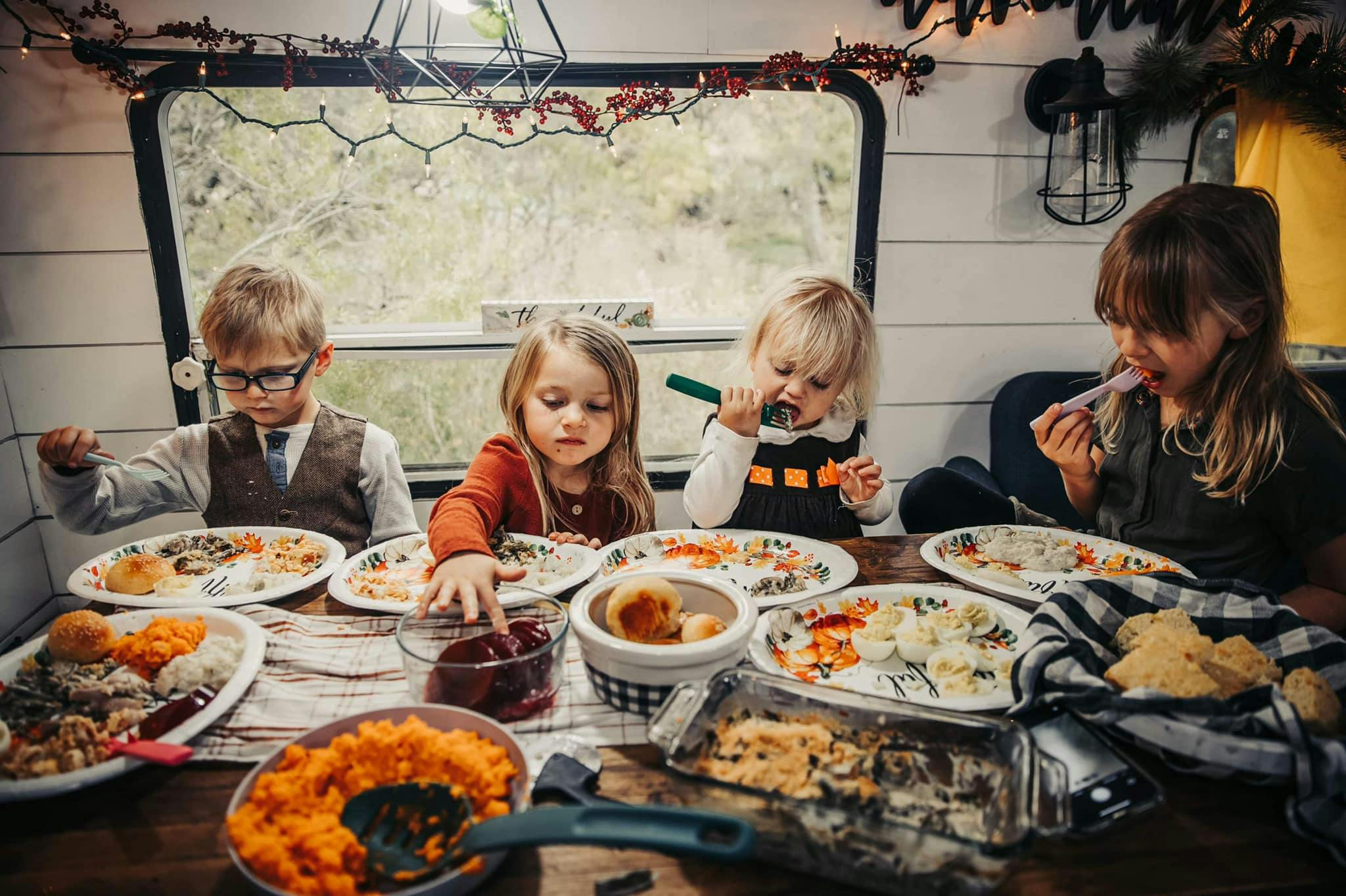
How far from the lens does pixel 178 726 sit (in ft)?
2.93

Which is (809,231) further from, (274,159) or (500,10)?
(274,159)

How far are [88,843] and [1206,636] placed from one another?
53.8 inches

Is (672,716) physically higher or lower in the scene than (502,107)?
lower

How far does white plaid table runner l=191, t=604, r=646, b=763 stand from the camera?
92 centimetres

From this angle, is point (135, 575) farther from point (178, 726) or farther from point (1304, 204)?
point (1304, 204)

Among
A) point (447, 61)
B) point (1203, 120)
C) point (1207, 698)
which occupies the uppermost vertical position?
point (447, 61)

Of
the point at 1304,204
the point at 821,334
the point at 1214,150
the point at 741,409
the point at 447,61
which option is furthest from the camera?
the point at 1214,150

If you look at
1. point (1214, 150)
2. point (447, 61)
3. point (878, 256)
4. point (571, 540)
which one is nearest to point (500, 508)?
point (571, 540)

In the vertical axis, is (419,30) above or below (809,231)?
above

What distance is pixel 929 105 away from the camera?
2635 mm

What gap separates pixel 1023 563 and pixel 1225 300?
649 mm

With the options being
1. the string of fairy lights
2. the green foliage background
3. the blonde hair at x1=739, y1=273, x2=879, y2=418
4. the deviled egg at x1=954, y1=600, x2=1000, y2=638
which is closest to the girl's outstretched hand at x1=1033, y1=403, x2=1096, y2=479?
the blonde hair at x1=739, y1=273, x2=879, y2=418

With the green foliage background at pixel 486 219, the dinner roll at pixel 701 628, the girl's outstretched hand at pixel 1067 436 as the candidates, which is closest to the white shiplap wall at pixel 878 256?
the green foliage background at pixel 486 219

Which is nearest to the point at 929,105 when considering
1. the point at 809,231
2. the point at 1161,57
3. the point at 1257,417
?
the point at 809,231
